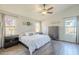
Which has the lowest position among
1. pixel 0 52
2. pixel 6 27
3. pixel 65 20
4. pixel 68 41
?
pixel 0 52

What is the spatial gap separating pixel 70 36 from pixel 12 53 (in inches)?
45.8

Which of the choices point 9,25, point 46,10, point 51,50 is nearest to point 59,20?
point 46,10

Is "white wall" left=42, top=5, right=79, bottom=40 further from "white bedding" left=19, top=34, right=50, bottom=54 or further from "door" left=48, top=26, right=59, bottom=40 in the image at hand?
"white bedding" left=19, top=34, right=50, bottom=54

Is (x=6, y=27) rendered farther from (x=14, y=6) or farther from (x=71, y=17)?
(x=71, y=17)

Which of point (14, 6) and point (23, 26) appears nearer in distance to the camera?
point (14, 6)

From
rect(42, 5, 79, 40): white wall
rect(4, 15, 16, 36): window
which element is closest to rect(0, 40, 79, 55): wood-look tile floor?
rect(42, 5, 79, 40): white wall

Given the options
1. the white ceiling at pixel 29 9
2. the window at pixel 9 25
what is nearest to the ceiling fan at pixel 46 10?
the white ceiling at pixel 29 9

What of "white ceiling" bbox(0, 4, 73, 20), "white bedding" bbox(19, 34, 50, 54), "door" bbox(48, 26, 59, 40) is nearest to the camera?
"white ceiling" bbox(0, 4, 73, 20)

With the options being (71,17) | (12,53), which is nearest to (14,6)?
(12,53)

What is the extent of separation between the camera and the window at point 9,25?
1.58 meters

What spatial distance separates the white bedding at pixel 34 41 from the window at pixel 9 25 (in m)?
0.23

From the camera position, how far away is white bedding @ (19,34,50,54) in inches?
64.2

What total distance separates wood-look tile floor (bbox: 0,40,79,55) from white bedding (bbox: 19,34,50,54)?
0.26 ft
